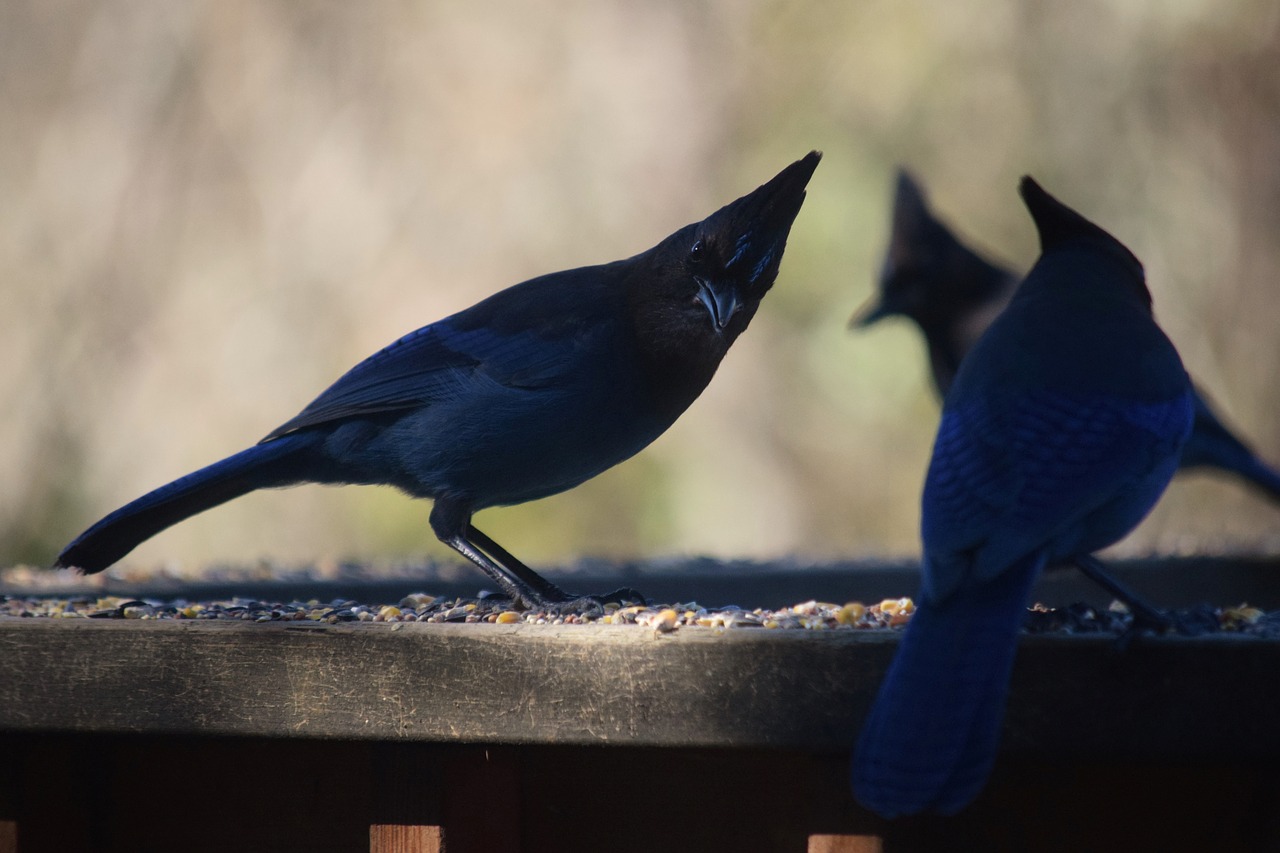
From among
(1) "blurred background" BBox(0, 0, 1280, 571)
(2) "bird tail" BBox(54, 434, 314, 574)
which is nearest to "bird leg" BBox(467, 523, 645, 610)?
(2) "bird tail" BBox(54, 434, 314, 574)

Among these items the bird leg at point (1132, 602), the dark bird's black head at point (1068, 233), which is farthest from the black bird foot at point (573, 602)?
the dark bird's black head at point (1068, 233)

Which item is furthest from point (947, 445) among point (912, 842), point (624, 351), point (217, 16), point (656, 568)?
point (217, 16)

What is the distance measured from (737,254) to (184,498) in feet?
4.00

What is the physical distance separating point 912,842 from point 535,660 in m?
0.54

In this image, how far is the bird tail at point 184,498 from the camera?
2.72m

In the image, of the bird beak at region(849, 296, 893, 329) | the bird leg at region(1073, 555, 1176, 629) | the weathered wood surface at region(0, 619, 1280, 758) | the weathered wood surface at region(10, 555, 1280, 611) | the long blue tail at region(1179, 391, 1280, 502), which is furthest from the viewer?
the bird beak at region(849, 296, 893, 329)

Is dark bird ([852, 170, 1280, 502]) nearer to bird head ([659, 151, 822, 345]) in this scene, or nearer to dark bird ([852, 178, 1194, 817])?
bird head ([659, 151, 822, 345])

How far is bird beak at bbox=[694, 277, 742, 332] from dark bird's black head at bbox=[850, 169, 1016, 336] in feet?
11.0

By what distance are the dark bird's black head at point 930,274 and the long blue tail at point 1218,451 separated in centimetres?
145

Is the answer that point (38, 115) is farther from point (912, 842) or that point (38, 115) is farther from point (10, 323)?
point (912, 842)

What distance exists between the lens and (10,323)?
7410mm

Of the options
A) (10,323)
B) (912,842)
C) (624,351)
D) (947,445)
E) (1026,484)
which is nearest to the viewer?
(912,842)

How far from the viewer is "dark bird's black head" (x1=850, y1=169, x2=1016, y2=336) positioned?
5926 mm

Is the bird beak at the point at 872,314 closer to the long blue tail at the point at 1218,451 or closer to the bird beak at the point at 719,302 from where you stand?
the long blue tail at the point at 1218,451
